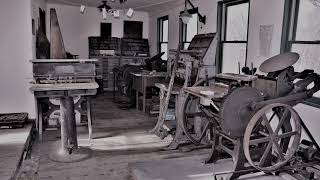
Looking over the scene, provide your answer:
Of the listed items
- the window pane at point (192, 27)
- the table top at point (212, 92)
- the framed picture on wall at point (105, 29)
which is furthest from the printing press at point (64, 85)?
the framed picture on wall at point (105, 29)

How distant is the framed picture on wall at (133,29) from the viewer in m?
9.30

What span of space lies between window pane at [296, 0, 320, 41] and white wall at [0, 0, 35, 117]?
395cm

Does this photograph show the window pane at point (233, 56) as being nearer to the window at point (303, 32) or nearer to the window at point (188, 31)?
the window at point (303, 32)

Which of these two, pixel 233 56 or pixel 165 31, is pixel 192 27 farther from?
pixel 165 31

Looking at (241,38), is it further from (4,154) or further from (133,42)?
(133,42)

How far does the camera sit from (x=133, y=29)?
30.8 feet

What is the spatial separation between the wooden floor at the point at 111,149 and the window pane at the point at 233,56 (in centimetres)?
154

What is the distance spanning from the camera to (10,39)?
15.7ft

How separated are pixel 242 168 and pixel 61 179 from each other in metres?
1.91

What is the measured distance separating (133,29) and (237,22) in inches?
198

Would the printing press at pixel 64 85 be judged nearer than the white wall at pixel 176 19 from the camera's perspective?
Yes

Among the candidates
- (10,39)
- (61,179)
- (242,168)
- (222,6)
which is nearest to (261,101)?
(242,168)

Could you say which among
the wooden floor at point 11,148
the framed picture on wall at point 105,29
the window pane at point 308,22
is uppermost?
the framed picture on wall at point 105,29

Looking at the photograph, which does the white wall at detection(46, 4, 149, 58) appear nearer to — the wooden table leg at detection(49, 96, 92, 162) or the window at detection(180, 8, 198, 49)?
the window at detection(180, 8, 198, 49)
